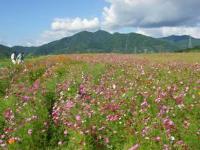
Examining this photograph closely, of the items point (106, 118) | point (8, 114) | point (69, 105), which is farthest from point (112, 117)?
point (8, 114)

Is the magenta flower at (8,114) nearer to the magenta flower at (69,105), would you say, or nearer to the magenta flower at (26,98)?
the magenta flower at (26,98)

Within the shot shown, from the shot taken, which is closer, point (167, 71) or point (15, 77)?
point (167, 71)

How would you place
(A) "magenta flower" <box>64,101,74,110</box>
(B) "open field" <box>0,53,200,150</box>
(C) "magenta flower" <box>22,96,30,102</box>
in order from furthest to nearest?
(C) "magenta flower" <box>22,96,30,102</box> → (A) "magenta flower" <box>64,101,74,110</box> → (B) "open field" <box>0,53,200,150</box>

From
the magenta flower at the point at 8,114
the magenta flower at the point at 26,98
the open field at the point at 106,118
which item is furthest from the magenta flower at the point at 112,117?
the magenta flower at the point at 26,98

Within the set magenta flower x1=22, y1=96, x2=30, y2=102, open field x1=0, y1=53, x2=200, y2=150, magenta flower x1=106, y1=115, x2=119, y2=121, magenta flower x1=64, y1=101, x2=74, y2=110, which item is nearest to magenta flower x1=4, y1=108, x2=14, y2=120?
open field x1=0, y1=53, x2=200, y2=150

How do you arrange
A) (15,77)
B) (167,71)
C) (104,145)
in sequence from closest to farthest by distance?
(104,145)
(167,71)
(15,77)

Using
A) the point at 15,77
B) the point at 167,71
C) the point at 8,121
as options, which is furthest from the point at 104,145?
Result: the point at 15,77

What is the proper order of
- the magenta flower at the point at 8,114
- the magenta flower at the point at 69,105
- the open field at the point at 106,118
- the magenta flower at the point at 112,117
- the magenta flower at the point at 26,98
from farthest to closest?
the magenta flower at the point at 26,98 < the magenta flower at the point at 8,114 < the magenta flower at the point at 69,105 < the magenta flower at the point at 112,117 < the open field at the point at 106,118

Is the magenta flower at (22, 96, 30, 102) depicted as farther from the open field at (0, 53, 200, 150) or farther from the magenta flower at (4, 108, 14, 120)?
the magenta flower at (4, 108, 14, 120)

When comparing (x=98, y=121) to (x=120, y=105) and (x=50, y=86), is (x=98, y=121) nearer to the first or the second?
(x=120, y=105)

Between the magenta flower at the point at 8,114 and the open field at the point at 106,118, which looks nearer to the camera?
the open field at the point at 106,118

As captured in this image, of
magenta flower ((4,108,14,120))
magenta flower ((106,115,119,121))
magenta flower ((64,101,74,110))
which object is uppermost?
magenta flower ((64,101,74,110))

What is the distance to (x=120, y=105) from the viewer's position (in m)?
10.9

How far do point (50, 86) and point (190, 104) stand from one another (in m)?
6.77
